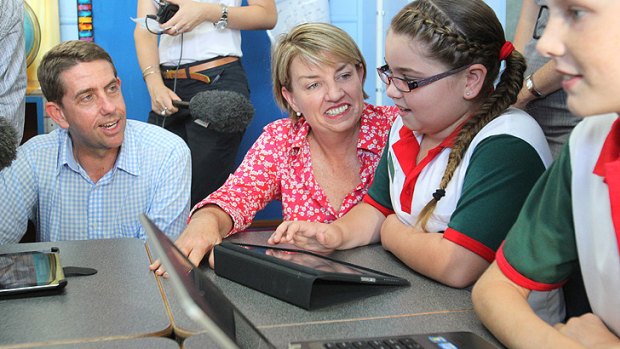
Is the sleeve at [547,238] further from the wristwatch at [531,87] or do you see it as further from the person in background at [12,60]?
the person in background at [12,60]

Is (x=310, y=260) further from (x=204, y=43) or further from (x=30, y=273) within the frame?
(x=204, y=43)

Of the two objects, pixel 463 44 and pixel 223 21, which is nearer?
pixel 463 44

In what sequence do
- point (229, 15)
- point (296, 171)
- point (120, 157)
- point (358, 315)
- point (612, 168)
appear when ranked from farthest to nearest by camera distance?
point (229, 15) < point (120, 157) < point (296, 171) < point (358, 315) < point (612, 168)

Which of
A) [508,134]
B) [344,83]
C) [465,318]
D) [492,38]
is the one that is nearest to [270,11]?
[344,83]

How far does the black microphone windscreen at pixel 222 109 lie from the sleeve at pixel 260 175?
2.11 ft

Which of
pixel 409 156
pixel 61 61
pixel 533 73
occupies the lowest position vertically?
pixel 409 156

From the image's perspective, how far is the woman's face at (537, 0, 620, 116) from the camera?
2.71ft

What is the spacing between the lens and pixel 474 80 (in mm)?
1520

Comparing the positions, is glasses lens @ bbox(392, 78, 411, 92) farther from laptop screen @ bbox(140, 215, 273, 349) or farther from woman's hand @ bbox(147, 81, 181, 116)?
woman's hand @ bbox(147, 81, 181, 116)

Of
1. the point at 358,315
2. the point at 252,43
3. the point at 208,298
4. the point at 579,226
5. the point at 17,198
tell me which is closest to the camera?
the point at 208,298

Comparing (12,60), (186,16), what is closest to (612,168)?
(186,16)

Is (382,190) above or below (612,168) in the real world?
below

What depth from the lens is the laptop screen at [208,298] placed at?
67 cm

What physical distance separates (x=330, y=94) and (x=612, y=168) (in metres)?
1.13
